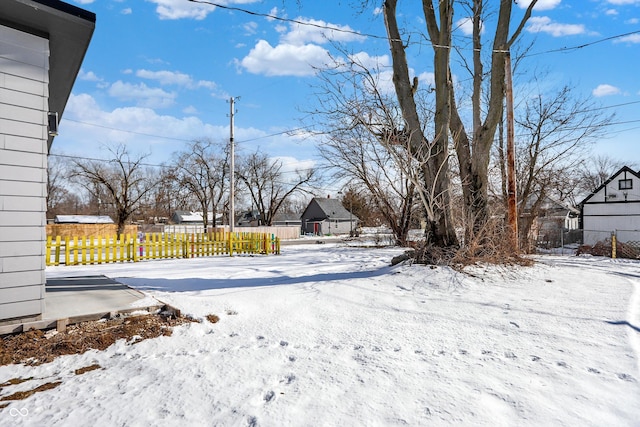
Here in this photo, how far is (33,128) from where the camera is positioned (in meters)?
4.00

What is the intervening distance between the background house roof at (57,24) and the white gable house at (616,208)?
2652cm

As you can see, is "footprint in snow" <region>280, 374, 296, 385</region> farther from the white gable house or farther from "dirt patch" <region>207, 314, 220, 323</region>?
the white gable house

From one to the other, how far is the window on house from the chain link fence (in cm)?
289

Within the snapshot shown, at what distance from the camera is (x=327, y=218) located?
153 ft

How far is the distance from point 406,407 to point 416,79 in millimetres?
7302

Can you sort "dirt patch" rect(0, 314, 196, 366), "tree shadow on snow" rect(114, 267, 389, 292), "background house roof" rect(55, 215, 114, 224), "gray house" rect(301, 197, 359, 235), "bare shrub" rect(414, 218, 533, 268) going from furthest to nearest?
1. "gray house" rect(301, 197, 359, 235)
2. "background house roof" rect(55, 215, 114, 224)
3. "bare shrub" rect(414, 218, 533, 268)
4. "tree shadow on snow" rect(114, 267, 389, 292)
5. "dirt patch" rect(0, 314, 196, 366)

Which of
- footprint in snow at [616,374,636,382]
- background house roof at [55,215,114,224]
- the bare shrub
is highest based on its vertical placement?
background house roof at [55,215,114,224]

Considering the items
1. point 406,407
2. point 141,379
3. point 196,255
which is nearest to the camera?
point 406,407

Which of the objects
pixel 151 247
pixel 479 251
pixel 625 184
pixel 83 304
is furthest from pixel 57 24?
pixel 625 184

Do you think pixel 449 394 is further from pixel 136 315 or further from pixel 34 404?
pixel 136 315

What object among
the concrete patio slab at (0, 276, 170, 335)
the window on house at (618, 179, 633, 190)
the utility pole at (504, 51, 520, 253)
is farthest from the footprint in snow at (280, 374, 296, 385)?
the window on house at (618, 179, 633, 190)

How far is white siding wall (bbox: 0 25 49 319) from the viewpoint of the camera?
3.78 metres

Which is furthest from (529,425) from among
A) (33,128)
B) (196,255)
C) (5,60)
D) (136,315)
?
(196,255)

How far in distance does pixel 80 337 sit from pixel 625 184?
2957 cm
